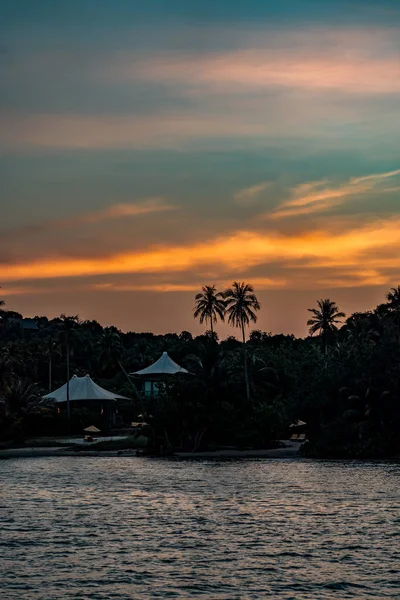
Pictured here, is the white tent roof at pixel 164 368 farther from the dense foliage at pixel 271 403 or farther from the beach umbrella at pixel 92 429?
the beach umbrella at pixel 92 429

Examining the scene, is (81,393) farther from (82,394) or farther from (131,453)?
(131,453)

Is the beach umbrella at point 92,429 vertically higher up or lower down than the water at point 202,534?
higher up

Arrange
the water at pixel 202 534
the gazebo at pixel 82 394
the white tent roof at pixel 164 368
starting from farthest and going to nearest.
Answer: the white tent roof at pixel 164 368, the gazebo at pixel 82 394, the water at pixel 202 534

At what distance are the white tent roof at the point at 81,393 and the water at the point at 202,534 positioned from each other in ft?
155

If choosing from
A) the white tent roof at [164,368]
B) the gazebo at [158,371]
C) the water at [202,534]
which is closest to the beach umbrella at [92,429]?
the gazebo at [158,371]

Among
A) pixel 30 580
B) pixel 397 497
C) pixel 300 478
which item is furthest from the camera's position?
pixel 300 478

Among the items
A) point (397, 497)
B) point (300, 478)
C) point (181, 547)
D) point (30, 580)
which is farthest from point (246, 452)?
point (30, 580)

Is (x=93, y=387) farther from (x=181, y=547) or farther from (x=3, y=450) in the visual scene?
(x=181, y=547)

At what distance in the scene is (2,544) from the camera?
34.8 metres

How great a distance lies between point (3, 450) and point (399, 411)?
40289 millimetres

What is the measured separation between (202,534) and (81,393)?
257 feet

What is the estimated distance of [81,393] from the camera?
114750 millimetres

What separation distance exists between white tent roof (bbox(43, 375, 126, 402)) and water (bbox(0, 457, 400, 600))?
47331 millimetres

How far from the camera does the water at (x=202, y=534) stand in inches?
1067
